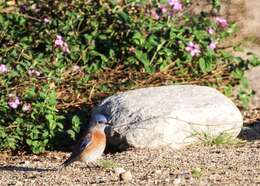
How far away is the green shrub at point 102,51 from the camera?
10.5 metres

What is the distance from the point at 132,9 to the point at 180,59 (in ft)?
2.89

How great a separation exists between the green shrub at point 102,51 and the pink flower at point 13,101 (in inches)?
7.7

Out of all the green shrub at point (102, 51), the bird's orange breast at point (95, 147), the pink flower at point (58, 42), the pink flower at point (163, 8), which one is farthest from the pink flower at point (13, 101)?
the pink flower at point (163, 8)

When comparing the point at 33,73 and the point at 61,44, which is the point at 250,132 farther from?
the point at 33,73

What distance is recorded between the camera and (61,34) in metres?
11.0

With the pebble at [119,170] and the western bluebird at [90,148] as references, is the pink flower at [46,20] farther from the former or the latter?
the pebble at [119,170]

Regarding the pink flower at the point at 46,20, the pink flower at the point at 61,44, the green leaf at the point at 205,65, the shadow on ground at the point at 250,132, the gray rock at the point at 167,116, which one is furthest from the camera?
the pink flower at the point at 46,20

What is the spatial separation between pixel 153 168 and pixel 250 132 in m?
2.51

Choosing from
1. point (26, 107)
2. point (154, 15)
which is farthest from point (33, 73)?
point (154, 15)

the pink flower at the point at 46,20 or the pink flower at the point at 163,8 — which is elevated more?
the pink flower at the point at 163,8

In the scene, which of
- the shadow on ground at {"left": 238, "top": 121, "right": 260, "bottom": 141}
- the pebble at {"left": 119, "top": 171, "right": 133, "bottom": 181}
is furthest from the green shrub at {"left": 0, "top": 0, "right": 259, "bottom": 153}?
the pebble at {"left": 119, "top": 171, "right": 133, "bottom": 181}

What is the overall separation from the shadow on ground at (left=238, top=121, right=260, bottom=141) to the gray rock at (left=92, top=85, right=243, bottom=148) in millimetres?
455

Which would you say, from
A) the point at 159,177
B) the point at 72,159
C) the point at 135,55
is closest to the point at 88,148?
the point at 72,159

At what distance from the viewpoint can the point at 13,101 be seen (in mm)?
9820
